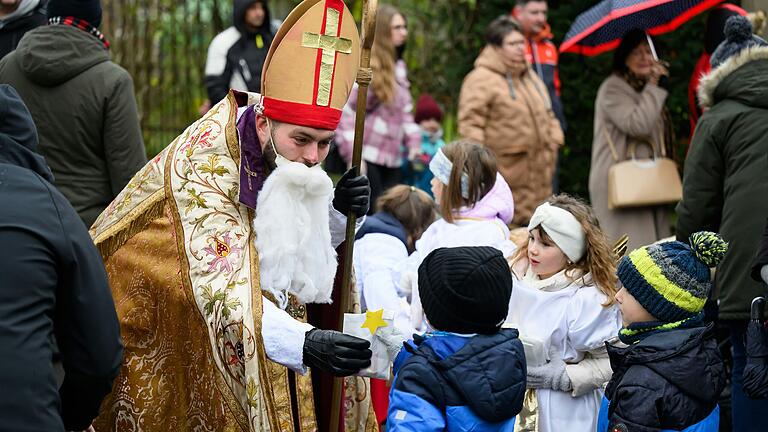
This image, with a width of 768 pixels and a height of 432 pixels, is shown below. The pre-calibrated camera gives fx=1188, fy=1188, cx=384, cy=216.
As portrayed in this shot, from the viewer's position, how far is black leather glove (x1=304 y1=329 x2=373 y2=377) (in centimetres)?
366

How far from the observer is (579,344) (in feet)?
15.3

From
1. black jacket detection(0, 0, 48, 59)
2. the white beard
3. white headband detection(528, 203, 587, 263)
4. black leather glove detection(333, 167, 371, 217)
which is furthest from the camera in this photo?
black jacket detection(0, 0, 48, 59)

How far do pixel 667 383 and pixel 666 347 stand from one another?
0.12 m

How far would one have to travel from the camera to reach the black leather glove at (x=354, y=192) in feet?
14.0

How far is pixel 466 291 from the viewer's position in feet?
12.4

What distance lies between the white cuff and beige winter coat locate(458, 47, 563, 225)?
4.84 metres

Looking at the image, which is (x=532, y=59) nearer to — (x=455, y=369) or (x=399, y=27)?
(x=399, y=27)

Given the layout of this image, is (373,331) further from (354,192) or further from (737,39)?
(737,39)

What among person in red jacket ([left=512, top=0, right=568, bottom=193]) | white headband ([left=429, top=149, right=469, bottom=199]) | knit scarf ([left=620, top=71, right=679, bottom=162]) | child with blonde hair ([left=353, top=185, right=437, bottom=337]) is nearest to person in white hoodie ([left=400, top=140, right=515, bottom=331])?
white headband ([left=429, top=149, right=469, bottom=199])

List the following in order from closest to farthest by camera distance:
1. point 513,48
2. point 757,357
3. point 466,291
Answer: point 466,291 → point 757,357 → point 513,48

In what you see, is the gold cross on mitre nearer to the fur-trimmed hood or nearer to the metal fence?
the fur-trimmed hood

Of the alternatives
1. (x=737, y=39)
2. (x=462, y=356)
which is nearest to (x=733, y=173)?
(x=737, y=39)

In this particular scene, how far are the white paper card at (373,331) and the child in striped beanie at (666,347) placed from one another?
2.59 ft

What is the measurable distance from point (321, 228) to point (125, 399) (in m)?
0.93
